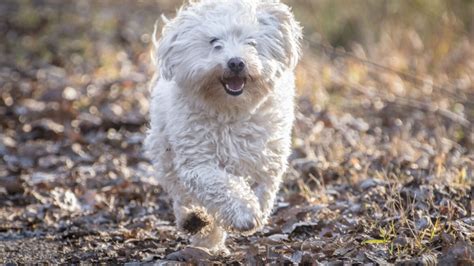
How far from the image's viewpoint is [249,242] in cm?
634

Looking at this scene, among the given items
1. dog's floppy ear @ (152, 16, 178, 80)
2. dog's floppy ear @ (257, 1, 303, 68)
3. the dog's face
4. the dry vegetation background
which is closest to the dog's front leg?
the dry vegetation background

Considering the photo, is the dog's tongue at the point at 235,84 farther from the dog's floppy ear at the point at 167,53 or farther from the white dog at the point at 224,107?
the dog's floppy ear at the point at 167,53

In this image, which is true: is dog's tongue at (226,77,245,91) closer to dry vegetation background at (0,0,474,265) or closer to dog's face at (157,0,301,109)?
dog's face at (157,0,301,109)

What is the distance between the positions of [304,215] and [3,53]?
8566 millimetres

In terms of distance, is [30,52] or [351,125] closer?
[351,125]

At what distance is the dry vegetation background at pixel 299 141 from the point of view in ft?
19.4

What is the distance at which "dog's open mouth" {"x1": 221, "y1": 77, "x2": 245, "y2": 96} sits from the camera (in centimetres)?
567

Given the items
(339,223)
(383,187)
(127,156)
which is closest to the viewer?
(339,223)

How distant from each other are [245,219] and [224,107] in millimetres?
868

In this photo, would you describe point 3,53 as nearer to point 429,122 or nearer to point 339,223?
point 429,122

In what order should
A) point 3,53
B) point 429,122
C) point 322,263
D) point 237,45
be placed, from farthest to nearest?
point 3,53
point 429,122
point 237,45
point 322,263

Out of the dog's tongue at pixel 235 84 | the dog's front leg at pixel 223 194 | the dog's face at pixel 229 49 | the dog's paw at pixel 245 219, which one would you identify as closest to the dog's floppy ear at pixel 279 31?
the dog's face at pixel 229 49

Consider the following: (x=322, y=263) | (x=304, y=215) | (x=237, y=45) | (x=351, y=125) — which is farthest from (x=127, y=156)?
(x=322, y=263)

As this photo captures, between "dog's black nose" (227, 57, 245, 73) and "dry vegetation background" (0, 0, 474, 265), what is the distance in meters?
→ 1.13
